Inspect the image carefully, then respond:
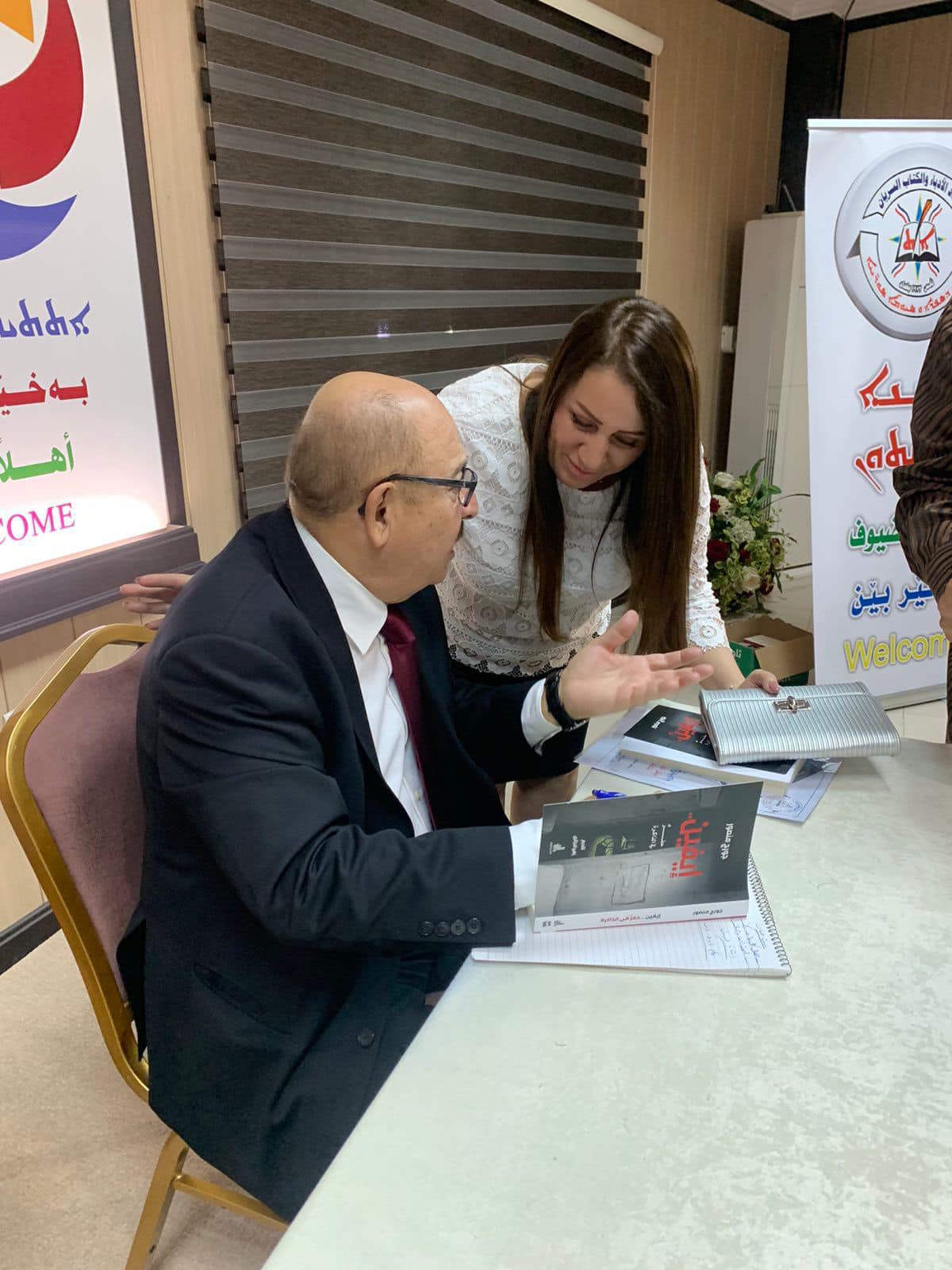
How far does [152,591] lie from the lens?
1.43 meters

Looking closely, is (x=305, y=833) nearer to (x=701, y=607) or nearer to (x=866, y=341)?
(x=701, y=607)

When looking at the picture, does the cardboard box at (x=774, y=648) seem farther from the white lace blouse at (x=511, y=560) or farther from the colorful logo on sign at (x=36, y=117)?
the colorful logo on sign at (x=36, y=117)

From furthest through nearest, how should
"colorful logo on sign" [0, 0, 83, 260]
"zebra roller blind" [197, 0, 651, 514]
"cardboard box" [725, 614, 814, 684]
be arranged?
"cardboard box" [725, 614, 814, 684] → "zebra roller blind" [197, 0, 651, 514] → "colorful logo on sign" [0, 0, 83, 260]

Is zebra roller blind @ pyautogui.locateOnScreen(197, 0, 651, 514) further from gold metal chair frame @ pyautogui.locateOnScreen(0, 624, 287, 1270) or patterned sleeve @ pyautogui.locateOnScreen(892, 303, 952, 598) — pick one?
patterned sleeve @ pyautogui.locateOnScreen(892, 303, 952, 598)

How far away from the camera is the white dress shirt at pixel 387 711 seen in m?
0.96

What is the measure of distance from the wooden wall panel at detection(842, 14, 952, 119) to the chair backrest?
5311 mm

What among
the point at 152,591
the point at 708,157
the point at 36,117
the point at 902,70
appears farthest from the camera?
the point at 902,70

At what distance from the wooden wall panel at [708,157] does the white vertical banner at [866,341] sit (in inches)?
55.1

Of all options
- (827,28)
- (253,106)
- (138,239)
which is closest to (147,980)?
Result: (138,239)

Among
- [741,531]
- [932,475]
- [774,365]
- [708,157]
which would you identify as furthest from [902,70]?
[932,475]

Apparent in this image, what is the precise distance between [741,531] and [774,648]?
0.42 meters

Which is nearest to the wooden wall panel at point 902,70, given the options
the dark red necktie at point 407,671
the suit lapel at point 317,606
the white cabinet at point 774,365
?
the white cabinet at point 774,365

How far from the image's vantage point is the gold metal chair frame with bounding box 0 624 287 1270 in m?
0.97

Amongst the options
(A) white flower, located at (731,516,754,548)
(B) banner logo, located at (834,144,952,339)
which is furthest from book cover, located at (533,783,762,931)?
(A) white flower, located at (731,516,754,548)
